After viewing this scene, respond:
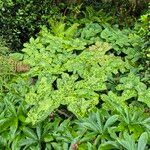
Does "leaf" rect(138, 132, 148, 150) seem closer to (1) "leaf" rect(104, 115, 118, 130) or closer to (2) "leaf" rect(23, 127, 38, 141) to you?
(1) "leaf" rect(104, 115, 118, 130)

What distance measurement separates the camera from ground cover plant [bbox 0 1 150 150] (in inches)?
167

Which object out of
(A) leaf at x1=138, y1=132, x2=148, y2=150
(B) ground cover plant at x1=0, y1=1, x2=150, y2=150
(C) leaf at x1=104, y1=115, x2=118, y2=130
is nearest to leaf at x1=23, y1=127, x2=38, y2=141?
(B) ground cover plant at x1=0, y1=1, x2=150, y2=150

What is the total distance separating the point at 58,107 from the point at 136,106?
3.17 feet

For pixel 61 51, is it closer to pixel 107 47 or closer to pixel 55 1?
pixel 107 47

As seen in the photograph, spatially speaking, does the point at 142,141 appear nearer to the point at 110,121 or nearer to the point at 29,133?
the point at 110,121

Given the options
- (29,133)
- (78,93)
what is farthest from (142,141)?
(29,133)

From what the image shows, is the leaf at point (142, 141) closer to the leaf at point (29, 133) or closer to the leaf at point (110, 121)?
the leaf at point (110, 121)

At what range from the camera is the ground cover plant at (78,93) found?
4234 millimetres

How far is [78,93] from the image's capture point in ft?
15.4

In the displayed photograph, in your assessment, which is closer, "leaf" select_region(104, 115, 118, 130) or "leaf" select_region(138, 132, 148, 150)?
"leaf" select_region(138, 132, 148, 150)

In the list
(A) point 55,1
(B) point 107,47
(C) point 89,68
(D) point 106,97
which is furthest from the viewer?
(A) point 55,1

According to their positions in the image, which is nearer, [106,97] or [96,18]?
[106,97]

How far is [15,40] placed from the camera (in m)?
6.76

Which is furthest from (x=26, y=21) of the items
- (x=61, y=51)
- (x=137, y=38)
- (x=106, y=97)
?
(x=106, y=97)
